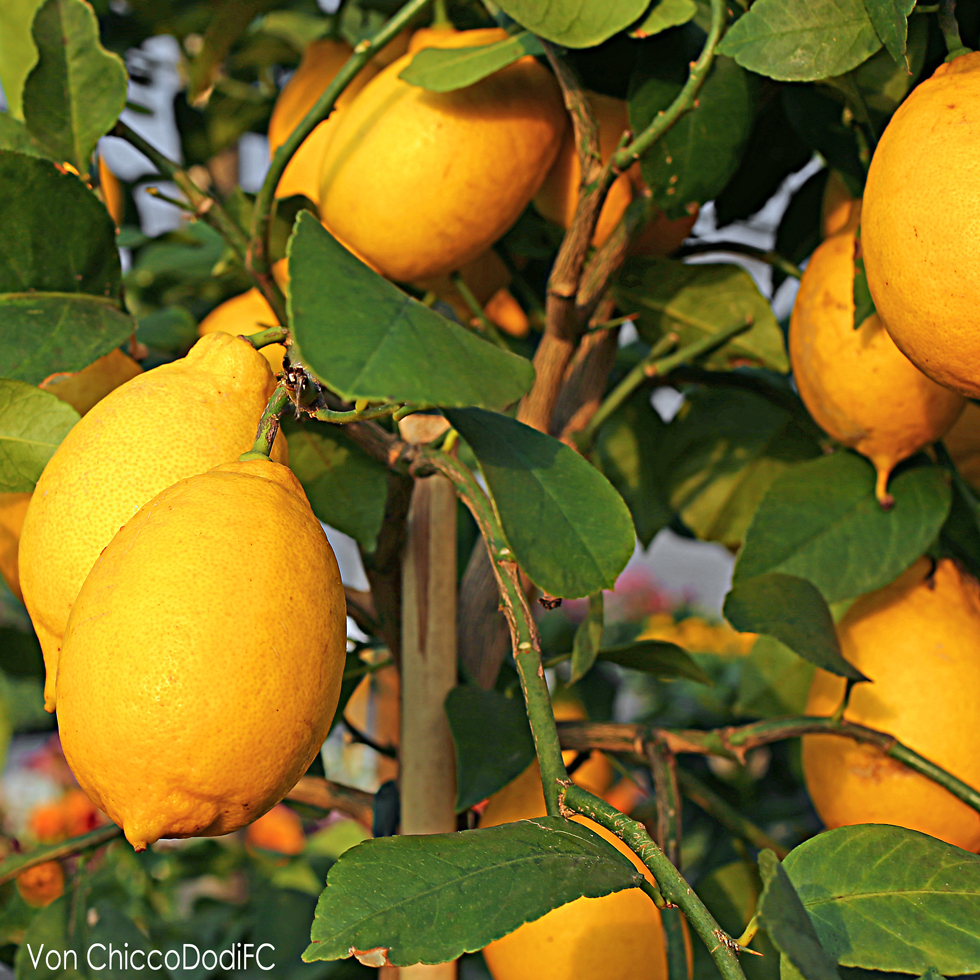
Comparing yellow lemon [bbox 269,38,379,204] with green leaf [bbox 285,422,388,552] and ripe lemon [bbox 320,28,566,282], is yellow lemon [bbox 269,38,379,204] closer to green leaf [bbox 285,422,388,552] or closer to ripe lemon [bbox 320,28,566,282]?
ripe lemon [bbox 320,28,566,282]

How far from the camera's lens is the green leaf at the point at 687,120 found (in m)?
0.44

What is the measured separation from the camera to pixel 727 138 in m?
0.45

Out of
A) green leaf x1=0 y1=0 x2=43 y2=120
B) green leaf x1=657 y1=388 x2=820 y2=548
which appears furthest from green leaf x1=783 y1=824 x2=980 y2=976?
green leaf x1=0 y1=0 x2=43 y2=120

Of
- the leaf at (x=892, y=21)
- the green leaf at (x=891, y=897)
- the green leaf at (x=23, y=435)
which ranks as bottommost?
the green leaf at (x=891, y=897)

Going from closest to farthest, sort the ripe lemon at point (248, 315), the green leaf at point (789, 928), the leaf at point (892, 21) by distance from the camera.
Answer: the green leaf at point (789, 928)
the leaf at point (892, 21)
the ripe lemon at point (248, 315)

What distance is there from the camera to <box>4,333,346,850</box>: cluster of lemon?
25 cm

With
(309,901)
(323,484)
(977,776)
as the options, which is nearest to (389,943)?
(323,484)

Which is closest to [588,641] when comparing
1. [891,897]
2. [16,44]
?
[891,897]

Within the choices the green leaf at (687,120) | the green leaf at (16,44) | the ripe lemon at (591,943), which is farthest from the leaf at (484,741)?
the green leaf at (16,44)

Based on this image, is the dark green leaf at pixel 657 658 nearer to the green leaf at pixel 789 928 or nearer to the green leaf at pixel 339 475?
the green leaf at pixel 339 475

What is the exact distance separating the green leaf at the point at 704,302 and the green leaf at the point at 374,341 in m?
0.28

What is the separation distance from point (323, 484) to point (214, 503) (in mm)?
173

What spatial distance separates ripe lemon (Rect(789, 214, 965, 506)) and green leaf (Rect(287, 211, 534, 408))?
234mm

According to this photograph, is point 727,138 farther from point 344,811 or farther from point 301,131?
point 344,811
